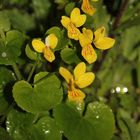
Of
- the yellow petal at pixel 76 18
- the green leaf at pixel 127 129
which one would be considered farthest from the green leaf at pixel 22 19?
the yellow petal at pixel 76 18

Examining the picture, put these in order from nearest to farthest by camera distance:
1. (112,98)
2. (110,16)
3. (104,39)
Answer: (104,39), (112,98), (110,16)

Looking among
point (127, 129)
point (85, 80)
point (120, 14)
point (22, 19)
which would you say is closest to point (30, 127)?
point (85, 80)

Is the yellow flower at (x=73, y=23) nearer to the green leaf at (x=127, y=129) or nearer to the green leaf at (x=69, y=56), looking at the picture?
the green leaf at (x=69, y=56)

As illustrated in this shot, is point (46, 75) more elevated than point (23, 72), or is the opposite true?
point (46, 75)

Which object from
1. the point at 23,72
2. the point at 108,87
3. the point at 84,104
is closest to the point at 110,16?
the point at 108,87

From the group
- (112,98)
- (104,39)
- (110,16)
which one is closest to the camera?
(104,39)

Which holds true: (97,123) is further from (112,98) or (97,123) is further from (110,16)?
(110,16)

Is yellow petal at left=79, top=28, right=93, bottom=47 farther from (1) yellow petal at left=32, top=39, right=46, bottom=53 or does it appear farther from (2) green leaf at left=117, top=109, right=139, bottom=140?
(2) green leaf at left=117, top=109, right=139, bottom=140

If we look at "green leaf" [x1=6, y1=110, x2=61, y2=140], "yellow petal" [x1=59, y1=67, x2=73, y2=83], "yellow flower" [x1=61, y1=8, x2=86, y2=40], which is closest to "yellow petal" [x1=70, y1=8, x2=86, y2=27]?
"yellow flower" [x1=61, y1=8, x2=86, y2=40]
